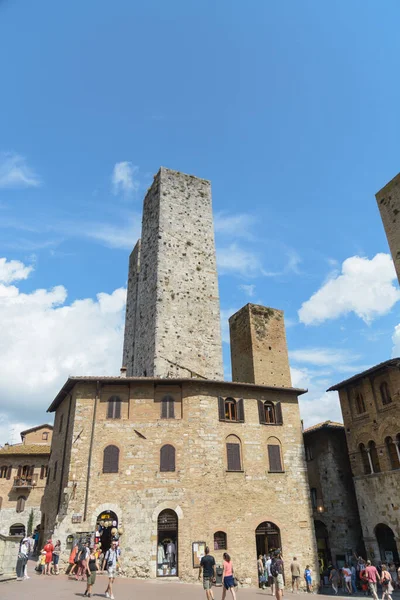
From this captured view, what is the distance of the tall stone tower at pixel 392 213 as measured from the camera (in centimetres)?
1510

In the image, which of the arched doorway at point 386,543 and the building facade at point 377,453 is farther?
the building facade at point 377,453

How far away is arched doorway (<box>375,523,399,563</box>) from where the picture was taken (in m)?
21.4

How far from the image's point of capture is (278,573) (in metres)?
14.9

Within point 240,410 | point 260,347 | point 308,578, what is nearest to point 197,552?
point 308,578

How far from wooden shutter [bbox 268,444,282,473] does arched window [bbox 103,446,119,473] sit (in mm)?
7776

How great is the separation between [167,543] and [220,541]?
8.00 feet

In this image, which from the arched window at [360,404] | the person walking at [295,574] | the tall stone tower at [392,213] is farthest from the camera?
the arched window at [360,404]

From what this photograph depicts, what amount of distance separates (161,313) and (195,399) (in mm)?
7072

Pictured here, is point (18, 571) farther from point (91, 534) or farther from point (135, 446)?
point (135, 446)

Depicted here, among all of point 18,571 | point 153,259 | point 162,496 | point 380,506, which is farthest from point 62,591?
point 153,259

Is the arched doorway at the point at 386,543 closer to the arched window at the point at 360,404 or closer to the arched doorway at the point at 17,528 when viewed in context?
the arched window at the point at 360,404

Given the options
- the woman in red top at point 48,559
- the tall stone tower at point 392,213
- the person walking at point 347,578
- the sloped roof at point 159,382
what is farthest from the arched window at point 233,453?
the tall stone tower at point 392,213

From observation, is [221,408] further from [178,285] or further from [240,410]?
[178,285]

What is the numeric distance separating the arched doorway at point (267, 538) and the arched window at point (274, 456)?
2.50 m
